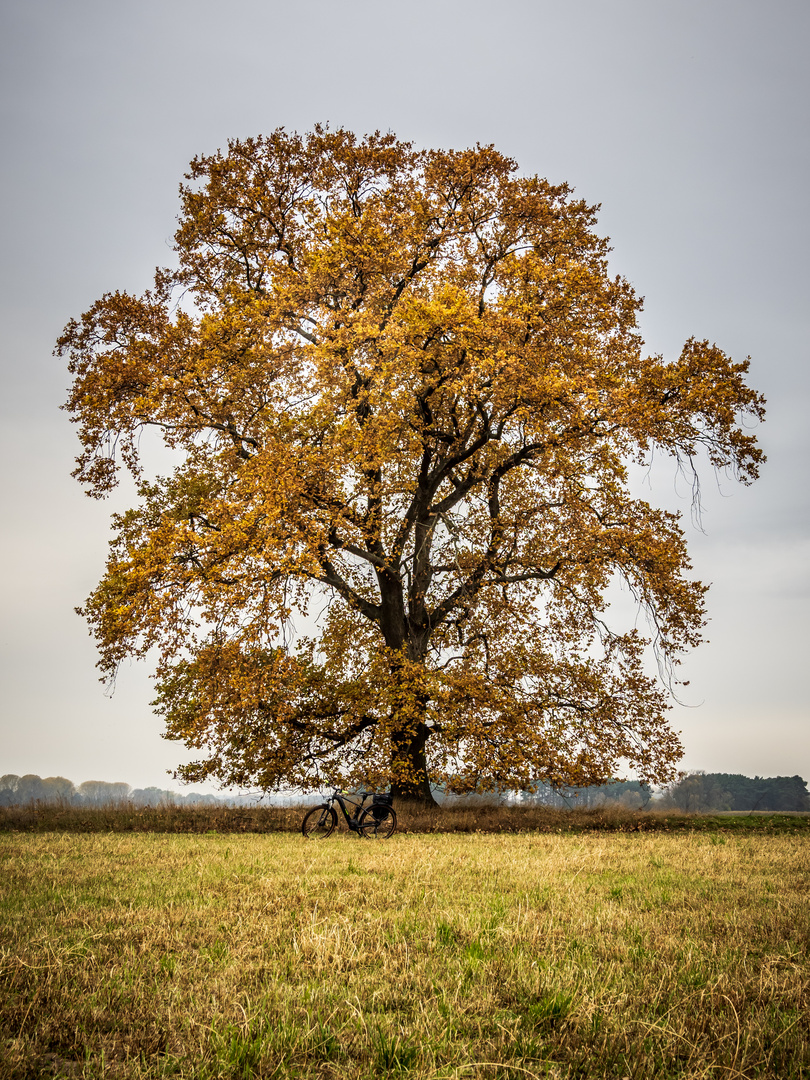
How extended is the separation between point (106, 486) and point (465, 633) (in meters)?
11.1

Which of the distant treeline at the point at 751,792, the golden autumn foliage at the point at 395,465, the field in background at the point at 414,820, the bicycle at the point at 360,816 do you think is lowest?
the distant treeline at the point at 751,792

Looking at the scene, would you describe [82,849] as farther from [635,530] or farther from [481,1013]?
[635,530]

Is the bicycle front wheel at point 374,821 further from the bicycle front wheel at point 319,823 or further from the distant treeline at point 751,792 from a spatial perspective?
the distant treeline at point 751,792

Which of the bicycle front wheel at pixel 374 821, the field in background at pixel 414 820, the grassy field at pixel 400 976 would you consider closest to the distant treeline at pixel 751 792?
the field in background at pixel 414 820

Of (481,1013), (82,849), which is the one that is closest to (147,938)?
(481,1013)

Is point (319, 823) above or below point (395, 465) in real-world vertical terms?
below

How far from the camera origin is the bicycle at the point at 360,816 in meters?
14.0

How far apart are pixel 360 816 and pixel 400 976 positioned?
10388mm

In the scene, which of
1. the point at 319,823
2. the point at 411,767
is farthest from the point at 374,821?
the point at 411,767

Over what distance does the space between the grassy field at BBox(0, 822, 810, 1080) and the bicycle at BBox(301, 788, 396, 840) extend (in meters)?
6.23

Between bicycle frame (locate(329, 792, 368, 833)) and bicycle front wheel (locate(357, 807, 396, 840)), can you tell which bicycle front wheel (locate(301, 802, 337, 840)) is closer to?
bicycle frame (locate(329, 792, 368, 833))

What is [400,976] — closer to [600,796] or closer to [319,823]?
[319,823]

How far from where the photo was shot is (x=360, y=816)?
1404 centimetres

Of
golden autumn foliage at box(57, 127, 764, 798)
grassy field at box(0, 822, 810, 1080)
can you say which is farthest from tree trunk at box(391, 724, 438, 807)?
grassy field at box(0, 822, 810, 1080)
